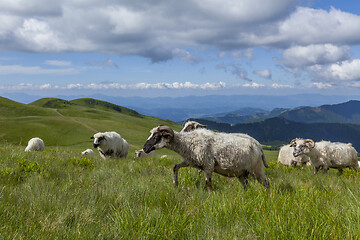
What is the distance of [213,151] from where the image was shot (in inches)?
272

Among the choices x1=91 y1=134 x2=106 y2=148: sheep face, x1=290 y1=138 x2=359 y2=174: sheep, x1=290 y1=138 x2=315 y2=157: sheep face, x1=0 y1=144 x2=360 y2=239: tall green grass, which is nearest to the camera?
x1=0 y1=144 x2=360 y2=239: tall green grass

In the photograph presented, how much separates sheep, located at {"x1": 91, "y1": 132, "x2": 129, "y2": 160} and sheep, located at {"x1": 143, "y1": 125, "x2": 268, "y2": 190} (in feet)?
39.7

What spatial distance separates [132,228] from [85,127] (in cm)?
9995

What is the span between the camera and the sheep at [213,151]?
22.3 feet

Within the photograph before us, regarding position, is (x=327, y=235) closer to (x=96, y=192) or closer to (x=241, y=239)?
(x=241, y=239)

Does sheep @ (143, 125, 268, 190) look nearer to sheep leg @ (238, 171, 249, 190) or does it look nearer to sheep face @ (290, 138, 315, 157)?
sheep leg @ (238, 171, 249, 190)

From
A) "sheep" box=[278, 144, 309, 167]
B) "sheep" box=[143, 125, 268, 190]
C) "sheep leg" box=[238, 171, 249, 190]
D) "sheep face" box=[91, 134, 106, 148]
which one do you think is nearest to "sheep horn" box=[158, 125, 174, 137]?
"sheep" box=[143, 125, 268, 190]

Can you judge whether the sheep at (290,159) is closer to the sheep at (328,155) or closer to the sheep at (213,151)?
the sheep at (328,155)

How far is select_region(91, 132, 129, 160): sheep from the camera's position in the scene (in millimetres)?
18031

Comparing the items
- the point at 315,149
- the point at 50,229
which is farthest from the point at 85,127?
the point at 50,229

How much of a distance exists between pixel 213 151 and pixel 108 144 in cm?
1350

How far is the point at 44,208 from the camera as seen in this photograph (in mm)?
3727

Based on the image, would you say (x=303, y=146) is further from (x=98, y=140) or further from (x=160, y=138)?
(x=98, y=140)

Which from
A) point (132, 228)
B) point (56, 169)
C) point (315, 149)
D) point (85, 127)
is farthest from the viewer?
point (85, 127)
